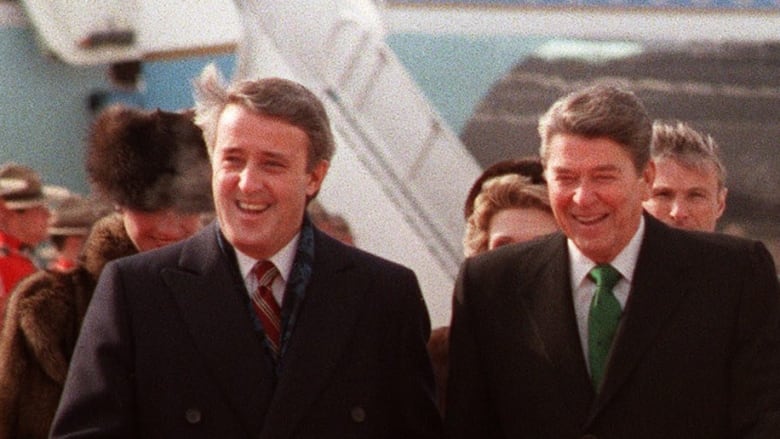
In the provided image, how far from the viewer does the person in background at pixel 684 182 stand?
595 cm

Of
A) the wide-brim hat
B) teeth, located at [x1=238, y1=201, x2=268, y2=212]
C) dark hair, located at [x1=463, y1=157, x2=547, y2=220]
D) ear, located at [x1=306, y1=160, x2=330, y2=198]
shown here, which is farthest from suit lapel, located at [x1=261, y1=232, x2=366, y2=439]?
the wide-brim hat

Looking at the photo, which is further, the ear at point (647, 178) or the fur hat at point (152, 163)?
the fur hat at point (152, 163)

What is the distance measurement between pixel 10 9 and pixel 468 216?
659cm

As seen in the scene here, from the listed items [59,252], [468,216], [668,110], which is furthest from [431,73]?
[468,216]

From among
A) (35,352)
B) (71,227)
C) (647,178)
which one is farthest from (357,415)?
(71,227)

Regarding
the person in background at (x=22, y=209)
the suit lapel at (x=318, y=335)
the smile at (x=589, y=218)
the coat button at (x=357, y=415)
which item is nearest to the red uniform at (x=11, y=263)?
the person in background at (x=22, y=209)

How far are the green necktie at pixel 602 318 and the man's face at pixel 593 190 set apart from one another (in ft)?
0.16

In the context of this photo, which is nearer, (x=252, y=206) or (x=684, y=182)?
(x=252, y=206)

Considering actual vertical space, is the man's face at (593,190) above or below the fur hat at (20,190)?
above

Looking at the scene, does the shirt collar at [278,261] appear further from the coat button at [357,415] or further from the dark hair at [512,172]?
the dark hair at [512,172]

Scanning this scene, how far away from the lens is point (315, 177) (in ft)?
15.0

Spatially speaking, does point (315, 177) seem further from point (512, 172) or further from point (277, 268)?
point (512, 172)

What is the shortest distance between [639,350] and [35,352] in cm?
150

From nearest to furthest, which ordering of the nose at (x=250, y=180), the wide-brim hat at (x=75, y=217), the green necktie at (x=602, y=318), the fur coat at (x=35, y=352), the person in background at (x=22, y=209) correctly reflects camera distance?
the nose at (x=250, y=180) → the green necktie at (x=602, y=318) → the fur coat at (x=35, y=352) → the wide-brim hat at (x=75, y=217) → the person in background at (x=22, y=209)
